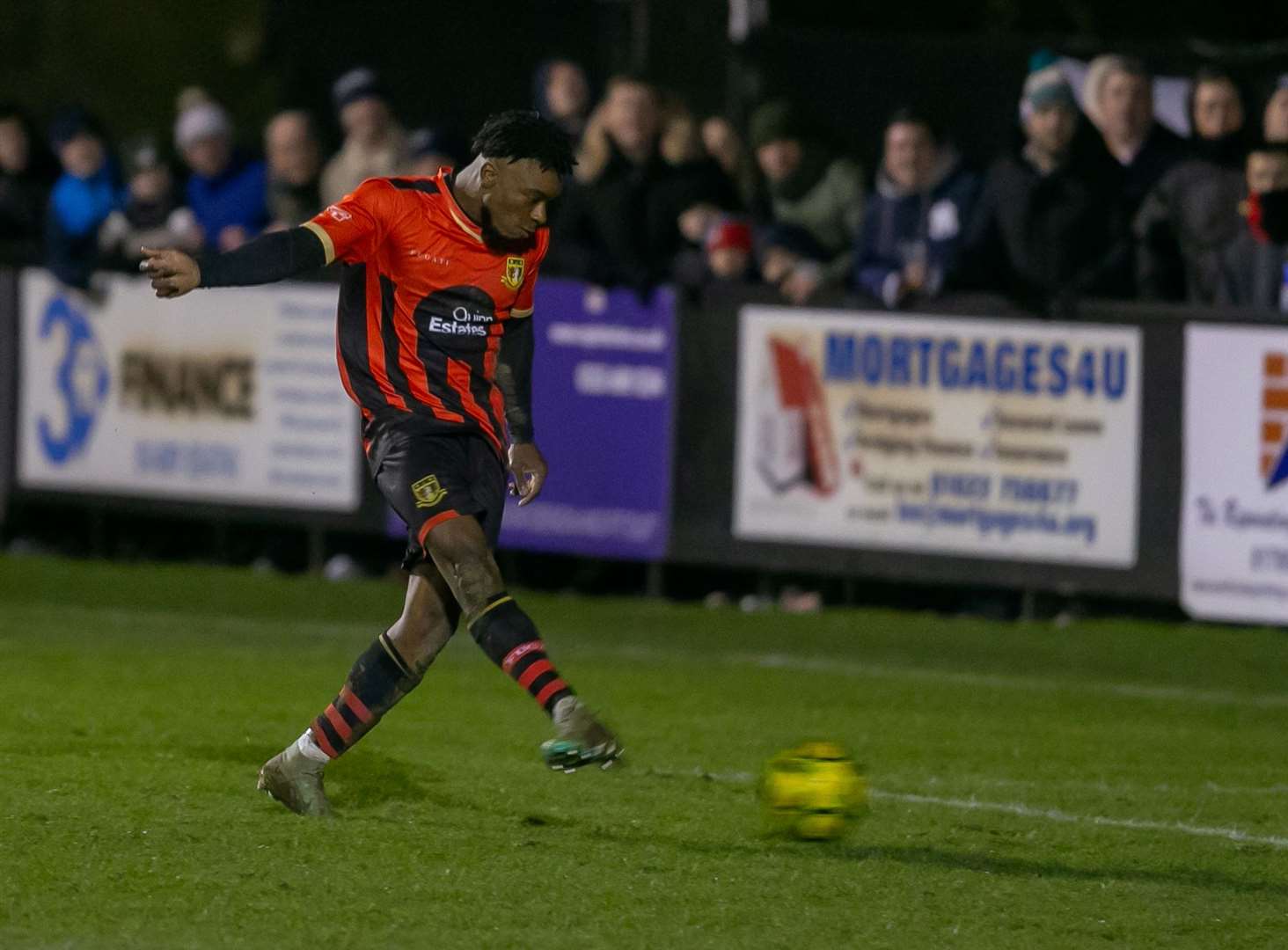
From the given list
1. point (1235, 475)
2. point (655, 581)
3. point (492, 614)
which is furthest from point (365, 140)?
point (492, 614)

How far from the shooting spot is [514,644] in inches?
295

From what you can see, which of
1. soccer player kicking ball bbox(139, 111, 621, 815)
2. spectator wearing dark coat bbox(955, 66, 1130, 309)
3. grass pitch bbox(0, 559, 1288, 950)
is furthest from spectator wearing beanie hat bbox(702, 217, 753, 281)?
soccer player kicking ball bbox(139, 111, 621, 815)

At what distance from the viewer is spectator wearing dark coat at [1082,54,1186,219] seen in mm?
13266

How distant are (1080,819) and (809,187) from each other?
269 inches

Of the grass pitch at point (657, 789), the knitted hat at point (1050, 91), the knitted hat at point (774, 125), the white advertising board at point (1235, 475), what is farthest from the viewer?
the knitted hat at point (774, 125)

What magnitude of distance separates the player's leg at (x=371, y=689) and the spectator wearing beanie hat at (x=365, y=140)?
7781mm

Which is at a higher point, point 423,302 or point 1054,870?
point 423,302

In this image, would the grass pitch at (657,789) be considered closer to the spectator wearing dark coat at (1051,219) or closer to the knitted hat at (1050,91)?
the spectator wearing dark coat at (1051,219)

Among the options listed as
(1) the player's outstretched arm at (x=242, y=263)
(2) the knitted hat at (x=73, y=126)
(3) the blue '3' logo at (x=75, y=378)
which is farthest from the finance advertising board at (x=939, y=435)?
(1) the player's outstretched arm at (x=242, y=263)

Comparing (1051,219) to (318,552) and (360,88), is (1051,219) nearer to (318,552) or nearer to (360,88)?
(360,88)

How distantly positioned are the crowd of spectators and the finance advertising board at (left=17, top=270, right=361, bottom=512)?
37 centimetres

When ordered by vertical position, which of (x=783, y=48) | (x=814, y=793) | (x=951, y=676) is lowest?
(x=951, y=676)

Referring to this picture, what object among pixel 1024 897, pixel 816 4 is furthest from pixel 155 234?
pixel 1024 897

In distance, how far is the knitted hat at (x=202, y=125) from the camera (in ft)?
52.4
